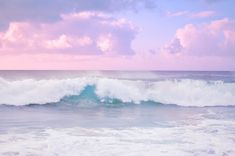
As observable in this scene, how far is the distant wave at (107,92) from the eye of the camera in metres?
13.5

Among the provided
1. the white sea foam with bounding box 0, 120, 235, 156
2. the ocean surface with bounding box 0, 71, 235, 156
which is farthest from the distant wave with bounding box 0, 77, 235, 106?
the white sea foam with bounding box 0, 120, 235, 156

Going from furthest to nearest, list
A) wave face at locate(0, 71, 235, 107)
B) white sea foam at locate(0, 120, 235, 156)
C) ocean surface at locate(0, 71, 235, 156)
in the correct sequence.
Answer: wave face at locate(0, 71, 235, 107) < ocean surface at locate(0, 71, 235, 156) < white sea foam at locate(0, 120, 235, 156)

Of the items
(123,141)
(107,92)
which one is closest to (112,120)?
(123,141)

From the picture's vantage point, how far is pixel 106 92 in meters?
14.4

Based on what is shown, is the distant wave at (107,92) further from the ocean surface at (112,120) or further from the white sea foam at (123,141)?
the white sea foam at (123,141)

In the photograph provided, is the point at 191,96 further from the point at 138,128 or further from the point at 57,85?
the point at 138,128

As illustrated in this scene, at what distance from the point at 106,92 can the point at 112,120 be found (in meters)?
5.37

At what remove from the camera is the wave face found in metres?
13.5

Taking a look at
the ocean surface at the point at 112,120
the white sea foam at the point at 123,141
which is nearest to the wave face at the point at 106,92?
the ocean surface at the point at 112,120

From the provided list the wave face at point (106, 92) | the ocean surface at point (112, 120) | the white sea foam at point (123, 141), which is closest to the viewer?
the white sea foam at point (123, 141)

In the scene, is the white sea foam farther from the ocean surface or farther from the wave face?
the wave face

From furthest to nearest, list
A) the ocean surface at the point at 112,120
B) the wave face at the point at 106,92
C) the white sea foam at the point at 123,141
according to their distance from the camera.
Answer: the wave face at the point at 106,92
the ocean surface at the point at 112,120
the white sea foam at the point at 123,141

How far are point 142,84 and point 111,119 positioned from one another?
6106 mm

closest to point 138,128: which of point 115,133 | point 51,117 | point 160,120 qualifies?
point 115,133
